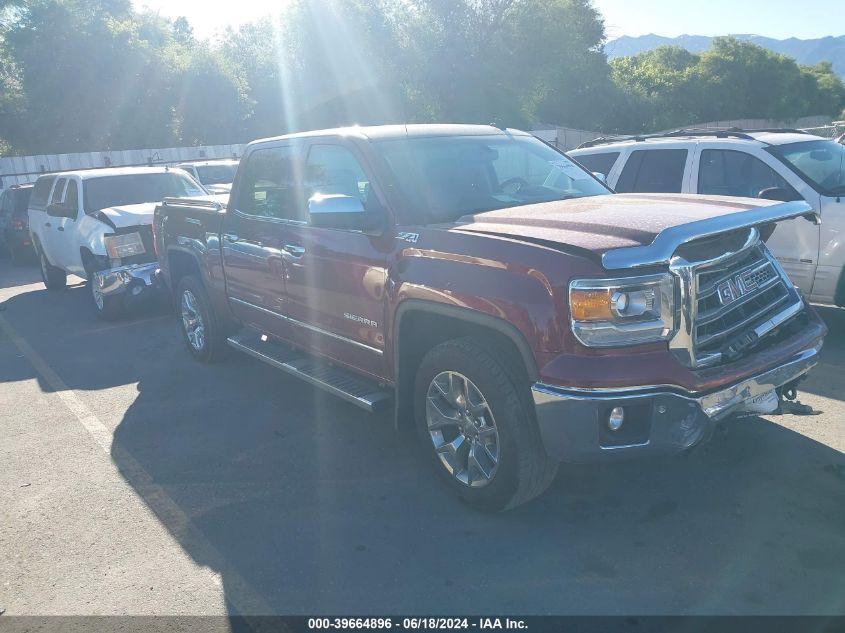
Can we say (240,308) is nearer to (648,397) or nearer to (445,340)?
(445,340)

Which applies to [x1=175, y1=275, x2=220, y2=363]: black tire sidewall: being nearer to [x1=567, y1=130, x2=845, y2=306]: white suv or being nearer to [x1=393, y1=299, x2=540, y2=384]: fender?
[x1=393, y1=299, x2=540, y2=384]: fender

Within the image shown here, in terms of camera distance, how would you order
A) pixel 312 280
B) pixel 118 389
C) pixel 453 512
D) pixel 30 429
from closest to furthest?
pixel 453 512 < pixel 312 280 < pixel 30 429 < pixel 118 389

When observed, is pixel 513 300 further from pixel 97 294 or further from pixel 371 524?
pixel 97 294

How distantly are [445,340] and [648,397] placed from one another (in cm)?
127

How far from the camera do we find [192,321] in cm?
727

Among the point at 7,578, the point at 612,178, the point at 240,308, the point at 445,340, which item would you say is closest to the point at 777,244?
the point at 612,178

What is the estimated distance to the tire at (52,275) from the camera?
472 inches

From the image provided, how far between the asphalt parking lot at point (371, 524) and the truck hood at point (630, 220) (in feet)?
3.28

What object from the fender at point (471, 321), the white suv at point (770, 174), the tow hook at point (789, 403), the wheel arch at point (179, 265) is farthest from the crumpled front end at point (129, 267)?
the tow hook at point (789, 403)

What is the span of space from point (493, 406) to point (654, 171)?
200 inches

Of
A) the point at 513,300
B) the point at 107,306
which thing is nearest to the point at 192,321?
the point at 107,306

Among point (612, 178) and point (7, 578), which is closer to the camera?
point (7, 578)

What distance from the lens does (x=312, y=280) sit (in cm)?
497

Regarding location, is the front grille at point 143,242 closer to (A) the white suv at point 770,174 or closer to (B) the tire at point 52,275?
(B) the tire at point 52,275
